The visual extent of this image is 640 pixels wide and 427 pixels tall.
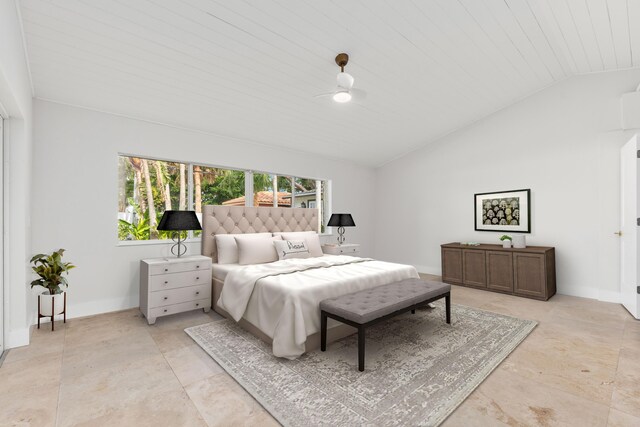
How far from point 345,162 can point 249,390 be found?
16.9 ft

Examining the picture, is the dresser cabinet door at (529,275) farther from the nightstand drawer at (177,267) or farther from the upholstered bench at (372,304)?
the nightstand drawer at (177,267)

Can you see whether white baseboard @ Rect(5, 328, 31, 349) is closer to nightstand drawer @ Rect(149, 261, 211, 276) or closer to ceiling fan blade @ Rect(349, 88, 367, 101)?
nightstand drawer @ Rect(149, 261, 211, 276)

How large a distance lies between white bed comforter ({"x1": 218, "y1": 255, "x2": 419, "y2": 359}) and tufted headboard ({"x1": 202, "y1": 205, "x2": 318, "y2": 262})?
110cm

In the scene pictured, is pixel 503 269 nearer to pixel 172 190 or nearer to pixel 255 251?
pixel 255 251

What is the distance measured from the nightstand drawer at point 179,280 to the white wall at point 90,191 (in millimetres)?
817

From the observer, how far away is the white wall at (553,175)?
430 cm

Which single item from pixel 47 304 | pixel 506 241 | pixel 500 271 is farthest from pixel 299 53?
pixel 500 271

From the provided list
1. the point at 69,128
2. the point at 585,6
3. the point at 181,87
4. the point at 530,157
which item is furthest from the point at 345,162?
the point at 69,128

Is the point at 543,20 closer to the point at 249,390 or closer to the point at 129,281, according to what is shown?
the point at 249,390

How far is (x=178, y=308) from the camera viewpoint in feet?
11.5

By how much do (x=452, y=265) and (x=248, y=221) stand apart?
359cm

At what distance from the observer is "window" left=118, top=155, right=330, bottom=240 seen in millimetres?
4055

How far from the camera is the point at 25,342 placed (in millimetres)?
2750

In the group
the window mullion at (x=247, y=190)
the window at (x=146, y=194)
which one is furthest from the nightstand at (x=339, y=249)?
the window at (x=146, y=194)
